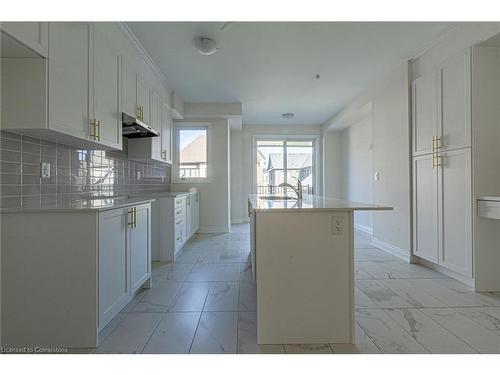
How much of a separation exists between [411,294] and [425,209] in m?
1.11

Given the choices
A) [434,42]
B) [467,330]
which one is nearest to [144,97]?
[434,42]

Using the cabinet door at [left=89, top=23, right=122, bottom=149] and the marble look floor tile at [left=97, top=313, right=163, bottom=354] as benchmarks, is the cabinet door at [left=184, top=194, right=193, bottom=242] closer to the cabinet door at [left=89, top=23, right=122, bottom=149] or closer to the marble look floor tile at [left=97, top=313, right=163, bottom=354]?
the cabinet door at [left=89, top=23, right=122, bottom=149]

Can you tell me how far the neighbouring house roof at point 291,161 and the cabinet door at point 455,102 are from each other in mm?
4467

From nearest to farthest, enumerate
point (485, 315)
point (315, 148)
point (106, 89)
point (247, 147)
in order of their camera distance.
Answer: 1. point (485, 315)
2. point (106, 89)
3. point (247, 147)
4. point (315, 148)

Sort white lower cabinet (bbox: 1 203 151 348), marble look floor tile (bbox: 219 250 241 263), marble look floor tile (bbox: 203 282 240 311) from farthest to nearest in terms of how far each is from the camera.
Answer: marble look floor tile (bbox: 219 250 241 263) → marble look floor tile (bbox: 203 282 240 311) → white lower cabinet (bbox: 1 203 151 348)

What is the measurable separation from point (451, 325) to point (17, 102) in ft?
10.5

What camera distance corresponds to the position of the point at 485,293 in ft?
7.83

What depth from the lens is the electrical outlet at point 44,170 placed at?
1.89m

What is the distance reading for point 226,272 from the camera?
3004mm

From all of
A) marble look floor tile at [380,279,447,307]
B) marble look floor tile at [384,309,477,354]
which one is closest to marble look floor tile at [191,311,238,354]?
marble look floor tile at [384,309,477,354]

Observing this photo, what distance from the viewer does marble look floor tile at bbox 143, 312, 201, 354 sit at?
1599 mm

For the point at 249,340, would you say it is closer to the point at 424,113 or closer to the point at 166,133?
the point at 424,113

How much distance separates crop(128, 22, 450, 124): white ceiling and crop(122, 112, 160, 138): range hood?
946 millimetres

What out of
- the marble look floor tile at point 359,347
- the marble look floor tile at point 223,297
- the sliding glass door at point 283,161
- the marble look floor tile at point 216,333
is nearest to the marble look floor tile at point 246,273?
the marble look floor tile at point 223,297
